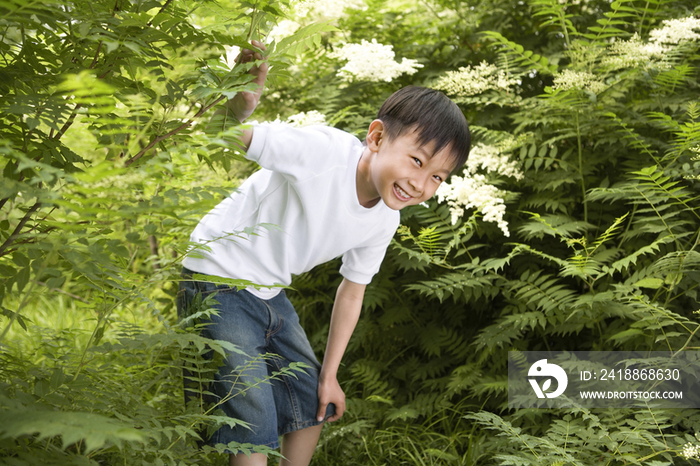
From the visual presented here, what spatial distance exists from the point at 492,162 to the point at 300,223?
1.24 metres

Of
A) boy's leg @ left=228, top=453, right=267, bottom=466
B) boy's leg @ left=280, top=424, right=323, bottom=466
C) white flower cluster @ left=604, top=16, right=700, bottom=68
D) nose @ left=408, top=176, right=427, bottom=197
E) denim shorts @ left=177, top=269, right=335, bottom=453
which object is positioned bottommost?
boy's leg @ left=280, top=424, right=323, bottom=466

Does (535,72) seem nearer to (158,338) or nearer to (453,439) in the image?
(453,439)

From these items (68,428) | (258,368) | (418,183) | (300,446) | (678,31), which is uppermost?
(678,31)

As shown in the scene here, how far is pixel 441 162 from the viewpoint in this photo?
1839 mm

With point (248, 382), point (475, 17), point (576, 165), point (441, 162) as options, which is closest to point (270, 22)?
point (441, 162)

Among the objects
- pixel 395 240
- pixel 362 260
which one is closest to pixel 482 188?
pixel 395 240

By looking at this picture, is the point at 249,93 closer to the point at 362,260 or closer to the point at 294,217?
the point at 294,217

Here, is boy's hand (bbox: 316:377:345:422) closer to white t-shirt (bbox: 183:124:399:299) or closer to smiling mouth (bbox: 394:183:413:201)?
white t-shirt (bbox: 183:124:399:299)

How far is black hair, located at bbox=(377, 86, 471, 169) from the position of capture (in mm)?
1819

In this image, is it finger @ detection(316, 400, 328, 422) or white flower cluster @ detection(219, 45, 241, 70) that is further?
finger @ detection(316, 400, 328, 422)

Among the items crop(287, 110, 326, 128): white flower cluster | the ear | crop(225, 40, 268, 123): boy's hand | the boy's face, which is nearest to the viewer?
crop(225, 40, 268, 123): boy's hand

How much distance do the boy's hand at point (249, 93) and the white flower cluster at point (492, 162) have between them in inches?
59.0

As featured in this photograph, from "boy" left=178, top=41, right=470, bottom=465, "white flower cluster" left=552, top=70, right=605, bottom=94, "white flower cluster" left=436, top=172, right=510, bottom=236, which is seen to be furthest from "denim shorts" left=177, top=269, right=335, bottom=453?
"white flower cluster" left=552, top=70, right=605, bottom=94

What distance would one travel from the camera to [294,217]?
6.15ft
